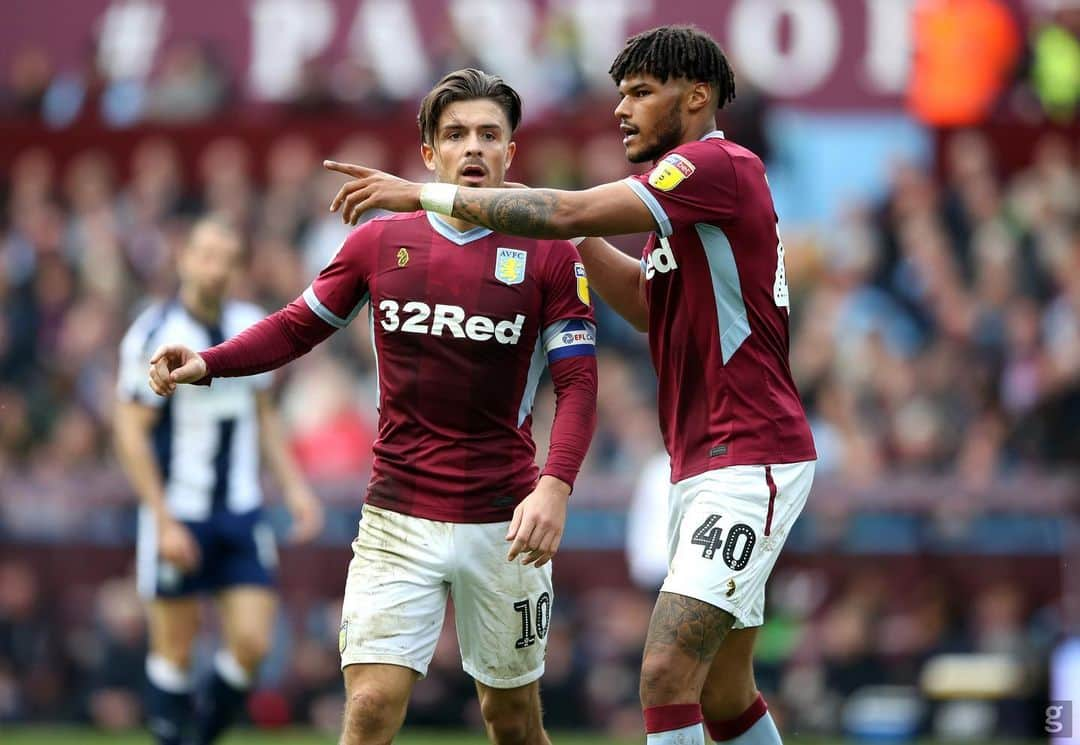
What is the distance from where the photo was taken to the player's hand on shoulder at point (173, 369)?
605 cm

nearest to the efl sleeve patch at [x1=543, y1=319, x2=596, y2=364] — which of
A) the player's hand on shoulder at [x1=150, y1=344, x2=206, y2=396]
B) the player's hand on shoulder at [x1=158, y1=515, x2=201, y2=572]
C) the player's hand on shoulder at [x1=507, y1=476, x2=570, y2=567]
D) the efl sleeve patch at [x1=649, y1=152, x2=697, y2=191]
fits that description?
the player's hand on shoulder at [x1=507, y1=476, x2=570, y2=567]

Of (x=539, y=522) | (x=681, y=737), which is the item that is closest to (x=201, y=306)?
(x=539, y=522)

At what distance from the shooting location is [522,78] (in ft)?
53.6

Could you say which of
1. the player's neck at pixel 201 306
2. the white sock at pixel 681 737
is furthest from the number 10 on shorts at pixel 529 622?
the player's neck at pixel 201 306

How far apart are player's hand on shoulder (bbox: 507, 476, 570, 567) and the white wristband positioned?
973 mm

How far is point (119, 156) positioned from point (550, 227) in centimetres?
1091

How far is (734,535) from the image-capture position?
6008mm

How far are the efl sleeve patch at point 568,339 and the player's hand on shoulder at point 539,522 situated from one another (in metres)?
0.59

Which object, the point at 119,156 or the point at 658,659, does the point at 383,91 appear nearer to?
the point at 119,156

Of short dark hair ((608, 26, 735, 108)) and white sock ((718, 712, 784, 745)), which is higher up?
short dark hair ((608, 26, 735, 108))

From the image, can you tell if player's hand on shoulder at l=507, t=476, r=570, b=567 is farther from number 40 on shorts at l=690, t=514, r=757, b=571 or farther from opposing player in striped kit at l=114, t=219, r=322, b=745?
opposing player in striped kit at l=114, t=219, r=322, b=745

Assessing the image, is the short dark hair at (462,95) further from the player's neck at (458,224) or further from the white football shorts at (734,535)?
the white football shorts at (734,535)

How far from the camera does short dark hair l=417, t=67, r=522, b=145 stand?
627 centimetres

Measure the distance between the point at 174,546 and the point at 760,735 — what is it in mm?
3941
